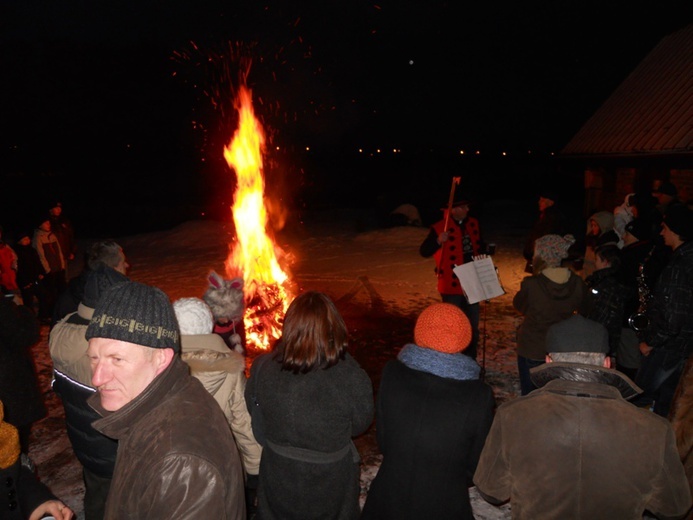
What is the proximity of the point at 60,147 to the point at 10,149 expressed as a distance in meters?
2.95

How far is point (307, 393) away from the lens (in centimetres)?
293

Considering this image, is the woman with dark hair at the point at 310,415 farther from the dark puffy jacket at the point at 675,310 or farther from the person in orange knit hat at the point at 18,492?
the dark puffy jacket at the point at 675,310

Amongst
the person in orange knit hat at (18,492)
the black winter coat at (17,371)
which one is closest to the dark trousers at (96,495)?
the black winter coat at (17,371)

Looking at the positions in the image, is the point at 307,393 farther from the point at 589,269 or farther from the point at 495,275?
the point at 589,269

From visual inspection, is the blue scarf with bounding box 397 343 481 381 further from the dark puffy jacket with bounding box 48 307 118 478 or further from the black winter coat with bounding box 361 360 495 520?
the dark puffy jacket with bounding box 48 307 118 478

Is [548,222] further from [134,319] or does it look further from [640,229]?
[134,319]

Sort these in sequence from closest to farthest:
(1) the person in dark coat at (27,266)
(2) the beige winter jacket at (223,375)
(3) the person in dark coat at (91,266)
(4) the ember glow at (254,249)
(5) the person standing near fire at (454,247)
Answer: (2) the beige winter jacket at (223,375)
(3) the person in dark coat at (91,266)
(5) the person standing near fire at (454,247)
(1) the person in dark coat at (27,266)
(4) the ember glow at (254,249)

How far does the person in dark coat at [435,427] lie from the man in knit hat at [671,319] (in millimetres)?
2609

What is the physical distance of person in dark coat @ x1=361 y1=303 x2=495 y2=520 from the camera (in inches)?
105

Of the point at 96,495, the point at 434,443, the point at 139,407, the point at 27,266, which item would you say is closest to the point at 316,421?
the point at 434,443

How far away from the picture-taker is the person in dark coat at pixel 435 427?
8.78 feet

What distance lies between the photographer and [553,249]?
4895mm

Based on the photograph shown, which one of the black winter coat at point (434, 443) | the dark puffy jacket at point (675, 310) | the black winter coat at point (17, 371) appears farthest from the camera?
the dark puffy jacket at point (675, 310)

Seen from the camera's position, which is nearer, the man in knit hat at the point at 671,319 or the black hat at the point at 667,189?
the man in knit hat at the point at 671,319
